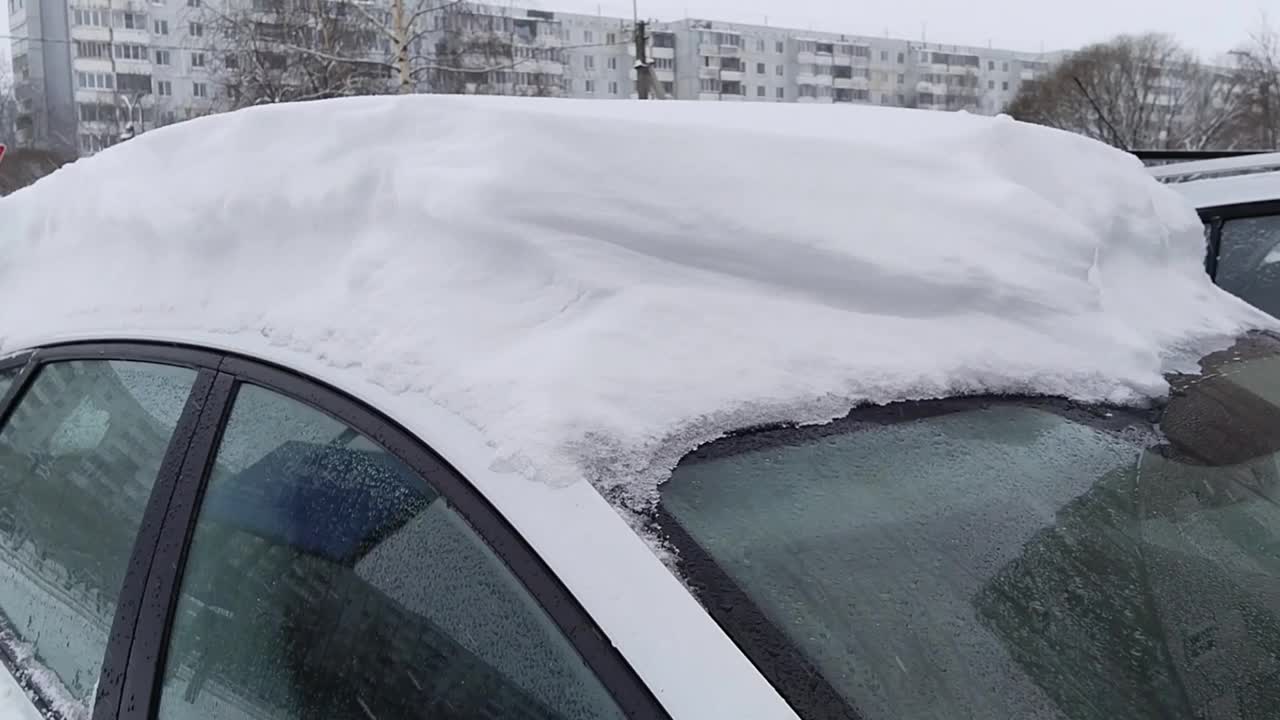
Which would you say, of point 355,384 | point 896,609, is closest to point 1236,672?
point 896,609

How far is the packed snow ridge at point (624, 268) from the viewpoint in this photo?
1.20 metres

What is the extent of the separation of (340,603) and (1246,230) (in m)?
3.51

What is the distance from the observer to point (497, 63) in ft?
94.3

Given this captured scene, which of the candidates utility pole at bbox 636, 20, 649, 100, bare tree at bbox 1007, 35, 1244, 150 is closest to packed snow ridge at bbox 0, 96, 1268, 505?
utility pole at bbox 636, 20, 649, 100

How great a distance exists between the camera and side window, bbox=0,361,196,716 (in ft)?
4.95

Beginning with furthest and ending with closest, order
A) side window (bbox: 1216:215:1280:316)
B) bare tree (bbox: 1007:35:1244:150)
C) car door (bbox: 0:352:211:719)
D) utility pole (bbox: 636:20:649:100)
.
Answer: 1. bare tree (bbox: 1007:35:1244:150)
2. utility pole (bbox: 636:20:649:100)
3. side window (bbox: 1216:215:1280:316)
4. car door (bbox: 0:352:211:719)

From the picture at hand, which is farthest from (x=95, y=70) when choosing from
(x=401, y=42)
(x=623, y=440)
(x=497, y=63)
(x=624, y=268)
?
(x=623, y=440)

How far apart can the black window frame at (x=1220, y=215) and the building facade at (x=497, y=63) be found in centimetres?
1446

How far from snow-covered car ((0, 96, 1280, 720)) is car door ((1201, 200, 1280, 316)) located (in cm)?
194

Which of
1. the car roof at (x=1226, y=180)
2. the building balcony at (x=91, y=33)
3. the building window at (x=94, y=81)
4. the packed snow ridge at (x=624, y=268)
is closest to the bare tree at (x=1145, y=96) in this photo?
the car roof at (x=1226, y=180)

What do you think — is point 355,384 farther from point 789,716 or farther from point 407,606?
point 789,716

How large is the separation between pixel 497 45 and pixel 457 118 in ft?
96.4

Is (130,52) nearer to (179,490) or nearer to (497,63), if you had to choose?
(497,63)

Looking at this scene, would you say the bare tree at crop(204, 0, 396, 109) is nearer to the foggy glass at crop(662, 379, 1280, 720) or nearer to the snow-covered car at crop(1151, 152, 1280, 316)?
the snow-covered car at crop(1151, 152, 1280, 316)
